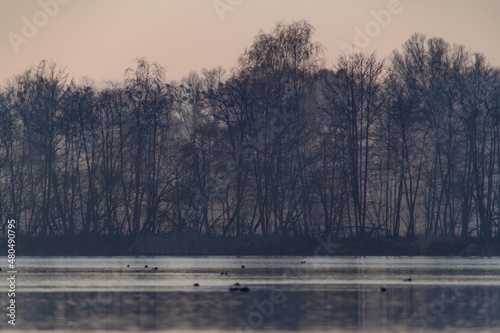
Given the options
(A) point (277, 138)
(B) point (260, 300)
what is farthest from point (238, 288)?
(A) point (277, 138)

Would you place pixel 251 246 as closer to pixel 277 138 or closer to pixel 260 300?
pixel 277 138

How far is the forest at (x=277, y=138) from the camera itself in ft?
186

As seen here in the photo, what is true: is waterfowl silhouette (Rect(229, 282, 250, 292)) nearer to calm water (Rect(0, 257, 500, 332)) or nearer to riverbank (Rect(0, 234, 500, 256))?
calm water (Rect(0, 257, 500, 332))

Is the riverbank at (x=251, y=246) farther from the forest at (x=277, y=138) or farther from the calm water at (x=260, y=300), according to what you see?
the calm water at (x=260, y=300)

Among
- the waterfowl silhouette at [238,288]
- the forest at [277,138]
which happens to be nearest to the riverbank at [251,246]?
the forest at [277,138]

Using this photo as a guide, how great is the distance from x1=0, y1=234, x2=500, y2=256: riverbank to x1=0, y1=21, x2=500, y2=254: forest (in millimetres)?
1090

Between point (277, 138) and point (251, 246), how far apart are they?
1015 cm

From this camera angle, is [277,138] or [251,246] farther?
[277,138]

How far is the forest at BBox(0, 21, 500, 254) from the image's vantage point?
56812 millimetres

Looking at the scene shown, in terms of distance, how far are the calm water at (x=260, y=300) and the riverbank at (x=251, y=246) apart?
13.2 meters

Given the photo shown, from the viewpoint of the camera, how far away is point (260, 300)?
22703mm

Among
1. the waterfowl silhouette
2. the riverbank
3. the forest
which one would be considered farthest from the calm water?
the forest

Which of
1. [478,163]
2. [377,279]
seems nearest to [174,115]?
[478,163]

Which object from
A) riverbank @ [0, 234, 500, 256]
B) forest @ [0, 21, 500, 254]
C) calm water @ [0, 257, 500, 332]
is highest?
forest @ [0, 21, 500, 254]
